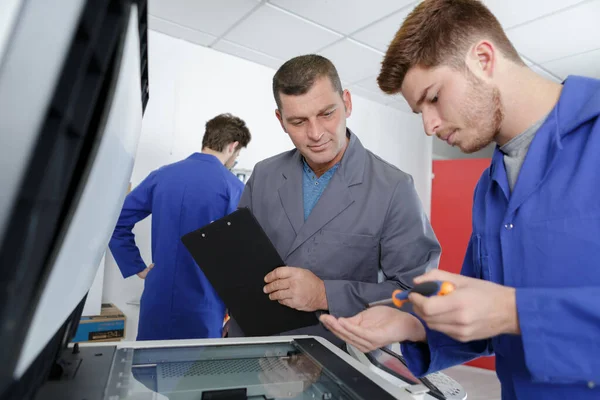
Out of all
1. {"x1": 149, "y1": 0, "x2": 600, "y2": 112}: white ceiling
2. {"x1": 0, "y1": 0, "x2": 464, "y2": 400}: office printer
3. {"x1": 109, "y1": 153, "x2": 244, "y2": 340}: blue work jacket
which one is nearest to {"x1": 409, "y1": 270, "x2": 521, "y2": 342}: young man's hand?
{"x1": 0, "y1": 0, "x2": 464, "y2": 400}: office printer

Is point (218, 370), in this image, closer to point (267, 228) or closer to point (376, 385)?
point (376, 385)

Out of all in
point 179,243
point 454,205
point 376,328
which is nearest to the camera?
point 376,328

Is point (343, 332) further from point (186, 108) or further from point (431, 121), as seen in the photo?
point (186, 108)

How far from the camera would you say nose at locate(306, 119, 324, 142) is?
1.37m

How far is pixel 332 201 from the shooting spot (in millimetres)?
1415

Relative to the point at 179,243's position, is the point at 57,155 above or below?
above

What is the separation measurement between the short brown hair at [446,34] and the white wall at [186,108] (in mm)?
2651

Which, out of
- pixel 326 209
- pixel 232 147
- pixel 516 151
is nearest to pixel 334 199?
pixel 326 209

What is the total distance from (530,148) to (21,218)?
35.0 inches

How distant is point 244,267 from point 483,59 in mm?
831

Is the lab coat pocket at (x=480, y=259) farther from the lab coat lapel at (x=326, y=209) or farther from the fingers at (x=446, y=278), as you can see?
the lab coat lapel at (x=326, y=209)

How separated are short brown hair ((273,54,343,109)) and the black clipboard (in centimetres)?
48

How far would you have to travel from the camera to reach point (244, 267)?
48.1 inches

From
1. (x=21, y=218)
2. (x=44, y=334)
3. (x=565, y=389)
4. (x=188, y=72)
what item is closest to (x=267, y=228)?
(x=565, y=389)
